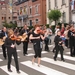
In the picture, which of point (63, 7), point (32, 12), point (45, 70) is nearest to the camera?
point (45, 70)

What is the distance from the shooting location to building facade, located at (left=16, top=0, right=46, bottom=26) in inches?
1781

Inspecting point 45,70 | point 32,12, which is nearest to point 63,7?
point 32,12

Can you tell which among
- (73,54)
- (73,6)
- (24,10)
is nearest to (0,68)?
(73,54)

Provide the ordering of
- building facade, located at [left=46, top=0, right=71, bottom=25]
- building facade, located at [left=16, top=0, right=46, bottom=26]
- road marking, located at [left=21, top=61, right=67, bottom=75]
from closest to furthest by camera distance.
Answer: road marking, located at [left=21, top=61, right=67, bottom=75], building facade, located at [left=46, top=0, right=71, bottom=25], building facade, located at [left=16, top=0, right=46, bottom=26]

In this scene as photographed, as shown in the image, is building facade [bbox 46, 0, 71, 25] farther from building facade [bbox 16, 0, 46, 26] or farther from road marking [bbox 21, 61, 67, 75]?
road marking [bbox 21, 61, 67, 75]

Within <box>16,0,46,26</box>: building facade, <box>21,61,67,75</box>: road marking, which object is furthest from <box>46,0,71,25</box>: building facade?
<box>21,61,67,75</box>: road marking

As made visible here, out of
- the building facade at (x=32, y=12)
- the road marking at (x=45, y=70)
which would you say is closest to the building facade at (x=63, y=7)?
the building facade at (x=32, y=12)

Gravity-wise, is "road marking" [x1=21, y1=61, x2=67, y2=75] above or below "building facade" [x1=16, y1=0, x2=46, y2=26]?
below

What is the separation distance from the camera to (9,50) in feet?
27.7

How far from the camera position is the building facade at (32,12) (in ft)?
148

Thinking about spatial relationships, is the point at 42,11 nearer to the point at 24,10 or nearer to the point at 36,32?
the point at 24,10

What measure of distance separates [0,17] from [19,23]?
2208 centimetres

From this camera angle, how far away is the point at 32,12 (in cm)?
4969

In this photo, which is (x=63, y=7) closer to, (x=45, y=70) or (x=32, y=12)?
(x=32, y=12)
